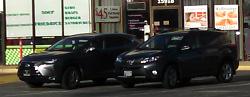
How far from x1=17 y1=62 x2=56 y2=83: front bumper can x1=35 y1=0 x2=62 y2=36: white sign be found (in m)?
11.0

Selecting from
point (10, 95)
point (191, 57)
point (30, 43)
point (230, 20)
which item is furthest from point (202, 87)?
point (30, 43)

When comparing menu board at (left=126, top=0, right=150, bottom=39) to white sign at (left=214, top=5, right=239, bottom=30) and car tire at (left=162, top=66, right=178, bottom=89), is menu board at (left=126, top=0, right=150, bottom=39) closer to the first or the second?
white sign at (left=214, top=5, right=239, bottom=30)

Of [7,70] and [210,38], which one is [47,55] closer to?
[210,38]

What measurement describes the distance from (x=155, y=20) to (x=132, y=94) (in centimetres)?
1319

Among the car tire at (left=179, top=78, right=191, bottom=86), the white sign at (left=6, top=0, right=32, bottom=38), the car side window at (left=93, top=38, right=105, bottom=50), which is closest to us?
the car tire at (left=179, top=78, right=191, bottom=86)

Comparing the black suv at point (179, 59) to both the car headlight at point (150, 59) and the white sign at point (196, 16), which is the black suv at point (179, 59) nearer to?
the car headlight at point (150, 59)

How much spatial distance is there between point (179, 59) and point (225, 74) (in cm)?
210

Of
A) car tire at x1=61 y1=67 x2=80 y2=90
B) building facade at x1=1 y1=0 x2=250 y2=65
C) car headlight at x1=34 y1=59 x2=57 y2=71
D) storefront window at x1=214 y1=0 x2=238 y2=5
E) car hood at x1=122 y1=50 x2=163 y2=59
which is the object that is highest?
storefront window at x1=214 y1=0 x2=238 y2=5

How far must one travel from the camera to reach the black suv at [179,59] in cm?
1777

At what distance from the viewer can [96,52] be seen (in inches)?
779

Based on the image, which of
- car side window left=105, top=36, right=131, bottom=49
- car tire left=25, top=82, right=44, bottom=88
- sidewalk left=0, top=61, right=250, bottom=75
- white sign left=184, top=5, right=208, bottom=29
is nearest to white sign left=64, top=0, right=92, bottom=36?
sidewalk left=0, top=61, right=250, bottom=75

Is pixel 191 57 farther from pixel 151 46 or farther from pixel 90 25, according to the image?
pixel 90 25

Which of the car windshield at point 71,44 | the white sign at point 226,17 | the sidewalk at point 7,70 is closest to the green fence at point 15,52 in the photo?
the sidewalk at point 7,70

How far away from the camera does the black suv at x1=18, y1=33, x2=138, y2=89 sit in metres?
18.6
